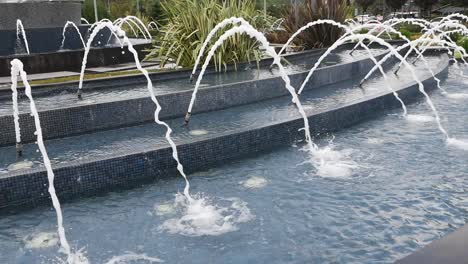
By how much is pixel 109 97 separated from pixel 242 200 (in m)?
3.97

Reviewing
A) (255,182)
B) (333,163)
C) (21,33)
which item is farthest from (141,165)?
(21,33)

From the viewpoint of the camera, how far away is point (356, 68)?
11102mm

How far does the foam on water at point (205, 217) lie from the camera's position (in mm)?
3979

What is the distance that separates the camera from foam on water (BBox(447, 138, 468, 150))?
5.97 metres

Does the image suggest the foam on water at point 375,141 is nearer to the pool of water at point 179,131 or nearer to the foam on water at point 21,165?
the pool of water at point 179,131

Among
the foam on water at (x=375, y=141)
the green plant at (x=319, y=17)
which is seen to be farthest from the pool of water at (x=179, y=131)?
the green plant at (x=319, y=17)

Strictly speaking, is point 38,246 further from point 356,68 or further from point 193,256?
point 356,68

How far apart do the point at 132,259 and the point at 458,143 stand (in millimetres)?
4424

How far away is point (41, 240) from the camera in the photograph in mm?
3928

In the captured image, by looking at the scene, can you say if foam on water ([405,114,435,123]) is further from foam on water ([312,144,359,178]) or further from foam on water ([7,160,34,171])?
foam on water ([7,160,34,171])

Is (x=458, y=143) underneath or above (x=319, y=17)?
underneath

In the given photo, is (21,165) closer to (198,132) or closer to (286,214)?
(198,132)

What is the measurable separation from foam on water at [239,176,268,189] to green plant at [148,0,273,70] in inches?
196

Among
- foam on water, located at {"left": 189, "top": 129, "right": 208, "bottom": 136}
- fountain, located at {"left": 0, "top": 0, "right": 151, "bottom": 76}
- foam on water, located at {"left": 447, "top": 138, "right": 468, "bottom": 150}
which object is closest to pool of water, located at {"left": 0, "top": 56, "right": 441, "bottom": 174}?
foam on water, located at {"left": 189, "top": 129, "right": 208, "bottom": 136}
